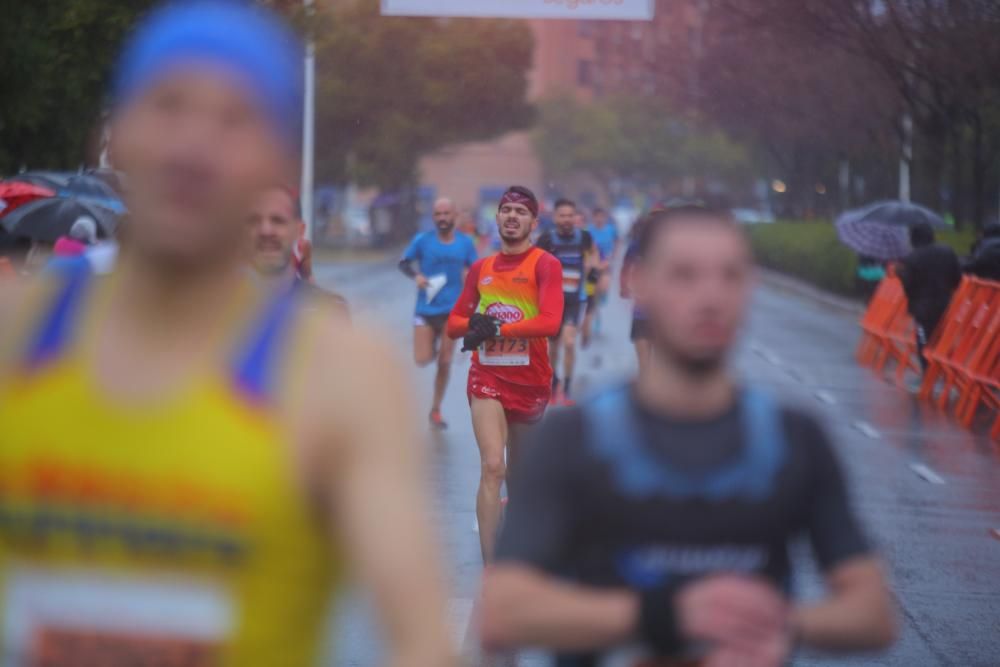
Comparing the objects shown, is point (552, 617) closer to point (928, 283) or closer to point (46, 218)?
point (46, 218)

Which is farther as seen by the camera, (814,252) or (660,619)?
(814,252)

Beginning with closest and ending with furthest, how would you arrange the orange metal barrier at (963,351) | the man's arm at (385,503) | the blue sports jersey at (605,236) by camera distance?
the man's arm at (385,503), the orange metal barrier at (963,351), the blue sports jersey at (605,236)

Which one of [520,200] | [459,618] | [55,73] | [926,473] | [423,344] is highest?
[55,73]

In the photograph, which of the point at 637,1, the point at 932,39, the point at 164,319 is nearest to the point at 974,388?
the point at 637,1

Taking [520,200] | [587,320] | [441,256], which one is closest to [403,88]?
[587,320]

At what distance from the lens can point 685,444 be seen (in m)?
3.05

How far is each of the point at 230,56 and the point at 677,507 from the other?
3.73 ft

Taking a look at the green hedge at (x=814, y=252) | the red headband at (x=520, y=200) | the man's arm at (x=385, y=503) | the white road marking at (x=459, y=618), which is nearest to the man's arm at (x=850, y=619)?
the man's arm at (x=385, y=503)

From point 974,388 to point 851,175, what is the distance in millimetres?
47788

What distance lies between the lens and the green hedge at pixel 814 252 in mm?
38500

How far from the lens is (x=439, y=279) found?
15.1m

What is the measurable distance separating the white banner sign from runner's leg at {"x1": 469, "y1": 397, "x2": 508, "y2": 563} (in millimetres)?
10927

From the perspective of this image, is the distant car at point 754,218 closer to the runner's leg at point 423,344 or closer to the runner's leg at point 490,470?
the runner's leg at point 423,344

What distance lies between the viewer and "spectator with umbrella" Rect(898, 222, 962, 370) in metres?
20.7
